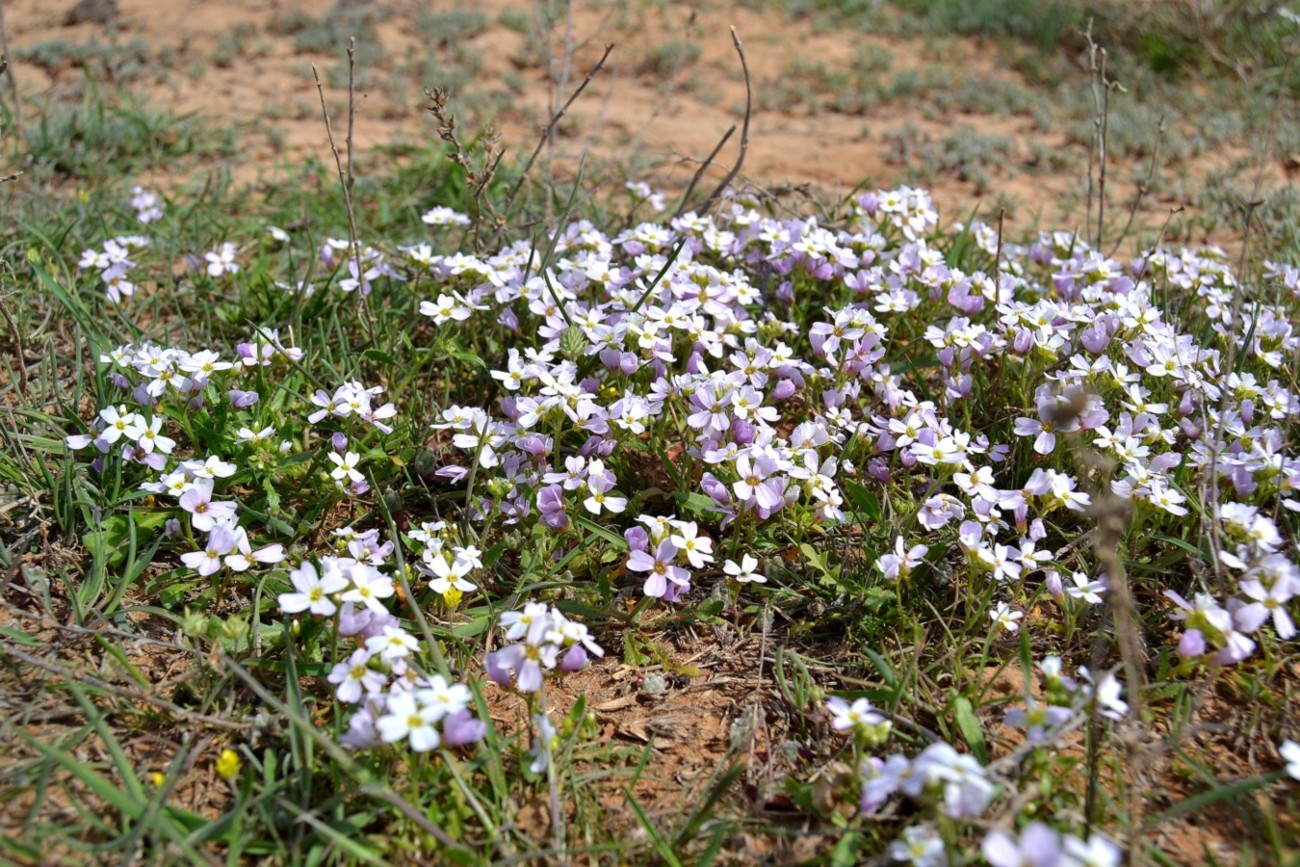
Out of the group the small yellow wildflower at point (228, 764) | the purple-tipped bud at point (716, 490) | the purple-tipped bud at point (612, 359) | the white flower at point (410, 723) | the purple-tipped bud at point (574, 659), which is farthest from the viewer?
the purple-tipped bud at point (612, 359)

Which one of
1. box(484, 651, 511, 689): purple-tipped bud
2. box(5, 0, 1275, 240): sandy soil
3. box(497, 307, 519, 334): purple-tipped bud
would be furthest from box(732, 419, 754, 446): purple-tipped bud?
box(5, 0, 1275, 240): sandy soil

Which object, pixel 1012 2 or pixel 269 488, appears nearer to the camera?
pixel 269 488

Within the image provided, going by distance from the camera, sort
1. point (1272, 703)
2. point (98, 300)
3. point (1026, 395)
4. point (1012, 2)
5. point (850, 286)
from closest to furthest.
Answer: point (1272, 703), point (1026, 395), point (850, 286), point (98, 300), point (1012, 2)

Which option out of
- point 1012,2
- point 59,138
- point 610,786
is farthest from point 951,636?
point 1012,2

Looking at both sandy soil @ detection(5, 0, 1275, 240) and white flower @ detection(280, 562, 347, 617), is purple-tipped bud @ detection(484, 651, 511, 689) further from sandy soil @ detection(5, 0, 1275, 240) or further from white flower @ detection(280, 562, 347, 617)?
sandy soil @ detection(5, 0, 1275, 240)

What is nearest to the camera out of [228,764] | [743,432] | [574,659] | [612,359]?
[228,764]

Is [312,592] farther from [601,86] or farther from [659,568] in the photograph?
[601,86]

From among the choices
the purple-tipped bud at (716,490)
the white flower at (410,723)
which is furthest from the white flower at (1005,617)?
the white flower at (410,723)

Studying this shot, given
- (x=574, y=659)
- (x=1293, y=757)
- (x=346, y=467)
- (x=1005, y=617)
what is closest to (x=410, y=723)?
(x=574, y=659)

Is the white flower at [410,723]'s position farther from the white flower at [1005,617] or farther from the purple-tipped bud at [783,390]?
the purple-tipped bud at [783,390]

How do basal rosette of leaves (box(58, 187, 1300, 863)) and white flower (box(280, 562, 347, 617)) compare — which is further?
basal rosette of leaves (box(58, 187, 1300, 863))

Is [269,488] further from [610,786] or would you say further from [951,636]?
[951,636]
